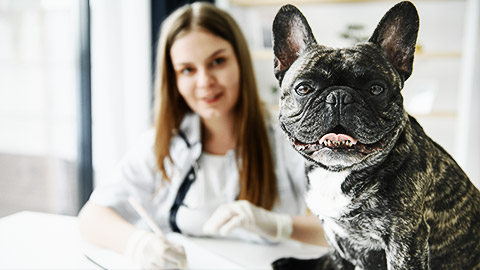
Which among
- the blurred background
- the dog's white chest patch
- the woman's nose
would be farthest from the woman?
the dog's white chest patch

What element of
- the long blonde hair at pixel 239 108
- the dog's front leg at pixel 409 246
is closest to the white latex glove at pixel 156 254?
the long blonde hair at pixel 239 108

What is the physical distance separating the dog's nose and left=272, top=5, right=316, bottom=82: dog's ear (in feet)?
0.23

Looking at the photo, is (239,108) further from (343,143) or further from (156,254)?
(343,143)

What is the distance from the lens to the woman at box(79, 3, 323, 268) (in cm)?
90

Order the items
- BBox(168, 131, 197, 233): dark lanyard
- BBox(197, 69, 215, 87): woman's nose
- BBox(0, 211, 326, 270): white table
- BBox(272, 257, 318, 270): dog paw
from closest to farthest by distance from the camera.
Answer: BBox(272, 257, 318, 270): dog paw → BBox(0, 211, 326, 270): white table → BBox(197, 69, 215, 87): woman's nose → BBox(168, 131, 197, 233): dark lanyard

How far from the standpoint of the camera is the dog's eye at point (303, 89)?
0.34 metres

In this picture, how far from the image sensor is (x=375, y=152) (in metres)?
0.34

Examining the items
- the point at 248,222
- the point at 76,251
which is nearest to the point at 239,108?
the point at 248,222

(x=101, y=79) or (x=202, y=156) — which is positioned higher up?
(x=101, y=79)

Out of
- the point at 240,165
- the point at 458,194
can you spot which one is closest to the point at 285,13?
the point at 458,194

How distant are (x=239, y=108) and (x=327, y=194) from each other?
72 centimetres

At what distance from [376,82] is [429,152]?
99 mm

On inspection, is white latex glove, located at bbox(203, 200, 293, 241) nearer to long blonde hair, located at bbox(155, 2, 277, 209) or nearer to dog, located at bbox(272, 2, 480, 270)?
long blonde hair, located at bbox(155, 2, 277, 209)

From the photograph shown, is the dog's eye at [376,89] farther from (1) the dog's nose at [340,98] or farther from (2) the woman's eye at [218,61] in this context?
(2) the woman's eye at [218,61]
